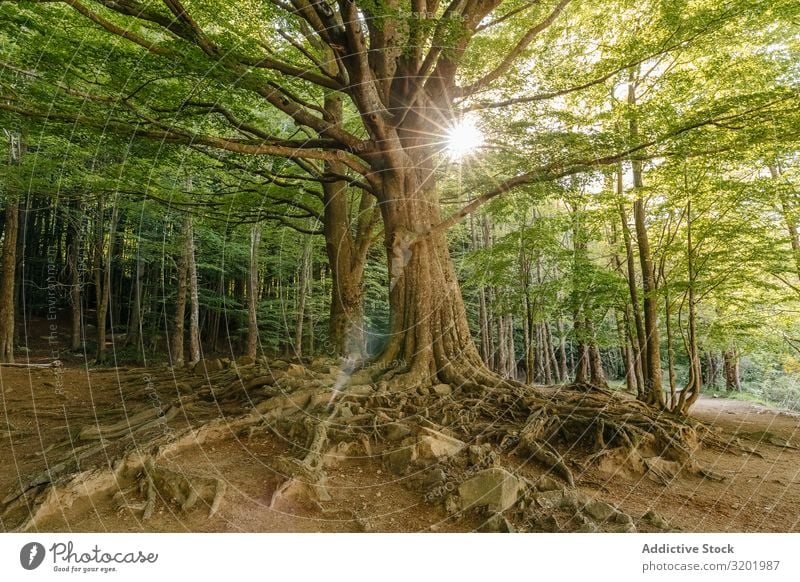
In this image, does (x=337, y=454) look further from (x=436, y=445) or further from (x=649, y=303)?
(x=649, y=303)

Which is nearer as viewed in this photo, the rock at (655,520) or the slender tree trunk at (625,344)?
the rock at (655,520)

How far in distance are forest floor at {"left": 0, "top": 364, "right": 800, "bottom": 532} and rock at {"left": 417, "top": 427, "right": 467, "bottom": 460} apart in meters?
0.30

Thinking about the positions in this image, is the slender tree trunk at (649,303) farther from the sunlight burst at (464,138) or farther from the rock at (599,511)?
the rock at (599,511)

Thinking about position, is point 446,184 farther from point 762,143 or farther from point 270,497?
point 270,497

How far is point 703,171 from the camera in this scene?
6.46 metres

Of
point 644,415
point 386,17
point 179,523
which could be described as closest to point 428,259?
point 386,17

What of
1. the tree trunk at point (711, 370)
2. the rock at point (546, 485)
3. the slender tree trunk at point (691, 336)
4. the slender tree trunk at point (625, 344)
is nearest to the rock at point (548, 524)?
the rock at point (546, 485)

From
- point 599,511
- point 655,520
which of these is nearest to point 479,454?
point 599,511

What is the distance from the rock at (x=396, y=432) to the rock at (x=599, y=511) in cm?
178

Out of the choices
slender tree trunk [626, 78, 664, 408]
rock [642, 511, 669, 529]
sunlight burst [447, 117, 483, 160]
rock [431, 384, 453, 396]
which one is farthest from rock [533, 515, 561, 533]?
slender tree trunk [626, 78, 664, 408]

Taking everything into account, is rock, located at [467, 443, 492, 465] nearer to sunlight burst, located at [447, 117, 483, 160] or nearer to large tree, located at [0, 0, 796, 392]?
large tree, located at [0, 0, 796, 392]

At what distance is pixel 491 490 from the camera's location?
3.54 m

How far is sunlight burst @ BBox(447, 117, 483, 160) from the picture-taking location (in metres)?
6.95

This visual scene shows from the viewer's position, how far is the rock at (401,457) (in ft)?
13.5
